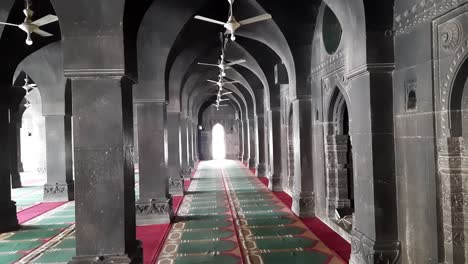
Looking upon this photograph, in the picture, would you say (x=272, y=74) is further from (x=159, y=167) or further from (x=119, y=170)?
(x=119, y=170)

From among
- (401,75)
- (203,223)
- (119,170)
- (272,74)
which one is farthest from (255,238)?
(272,74)

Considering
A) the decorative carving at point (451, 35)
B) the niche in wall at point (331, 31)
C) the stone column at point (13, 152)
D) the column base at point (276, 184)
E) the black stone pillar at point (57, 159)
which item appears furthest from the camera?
the stone column at point (13, 152)

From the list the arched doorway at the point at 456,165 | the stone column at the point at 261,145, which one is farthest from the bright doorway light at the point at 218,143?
the arched doorway at the point at 456,165

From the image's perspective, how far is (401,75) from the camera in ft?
15.0

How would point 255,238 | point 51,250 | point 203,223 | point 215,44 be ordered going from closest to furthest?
point 51,250 → point 255,238 → point 203,223 → point 215,44

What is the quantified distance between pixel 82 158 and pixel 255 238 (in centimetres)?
371

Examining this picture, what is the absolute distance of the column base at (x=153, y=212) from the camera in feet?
26.4

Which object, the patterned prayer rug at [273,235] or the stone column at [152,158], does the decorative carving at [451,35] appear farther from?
the stone column at [152,158]

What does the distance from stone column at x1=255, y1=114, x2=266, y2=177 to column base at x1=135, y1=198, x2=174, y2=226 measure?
8.71m

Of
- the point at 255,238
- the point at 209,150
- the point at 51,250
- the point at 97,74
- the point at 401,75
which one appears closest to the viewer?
the point at 97,74

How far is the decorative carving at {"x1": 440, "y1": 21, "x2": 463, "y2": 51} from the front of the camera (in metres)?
3.57

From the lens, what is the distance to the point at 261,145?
54.1 feet

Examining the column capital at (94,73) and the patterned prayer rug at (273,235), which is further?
the patterned prayer rug at (273,235)

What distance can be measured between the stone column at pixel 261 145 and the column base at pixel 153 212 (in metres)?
8.71
